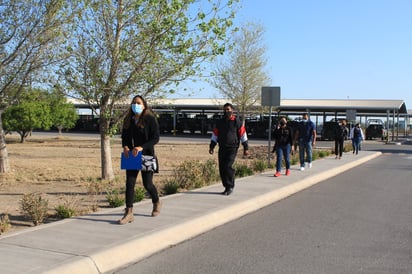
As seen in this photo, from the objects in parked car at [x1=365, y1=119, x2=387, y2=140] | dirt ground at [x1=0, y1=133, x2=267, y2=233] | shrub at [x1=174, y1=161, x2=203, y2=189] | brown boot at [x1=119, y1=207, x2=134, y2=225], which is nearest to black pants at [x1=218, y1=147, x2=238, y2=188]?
shrub at [x1=174, y1=161, x2=203, y2=189]

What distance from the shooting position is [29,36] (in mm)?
13164

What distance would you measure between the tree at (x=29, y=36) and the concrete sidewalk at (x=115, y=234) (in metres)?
5.81

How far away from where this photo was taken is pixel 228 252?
665 cm

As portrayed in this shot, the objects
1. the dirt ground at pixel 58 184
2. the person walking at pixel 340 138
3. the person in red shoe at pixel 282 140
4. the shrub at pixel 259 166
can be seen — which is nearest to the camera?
the dirt ground at pixel 58 184

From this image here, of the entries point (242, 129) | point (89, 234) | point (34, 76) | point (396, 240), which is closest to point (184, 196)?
point (242, 129)

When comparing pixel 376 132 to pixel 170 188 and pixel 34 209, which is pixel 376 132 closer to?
pixel 170 188

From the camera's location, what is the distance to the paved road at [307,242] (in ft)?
19.7

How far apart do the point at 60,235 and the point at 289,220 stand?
157 inches

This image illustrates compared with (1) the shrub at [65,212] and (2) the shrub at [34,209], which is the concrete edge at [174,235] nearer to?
(1) the shrub at [65,212]

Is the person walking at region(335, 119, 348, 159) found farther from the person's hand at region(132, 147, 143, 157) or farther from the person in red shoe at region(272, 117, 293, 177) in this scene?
the person's hand at region(132, 147, 143, 157)

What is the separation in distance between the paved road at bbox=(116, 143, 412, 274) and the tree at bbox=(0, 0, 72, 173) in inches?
289

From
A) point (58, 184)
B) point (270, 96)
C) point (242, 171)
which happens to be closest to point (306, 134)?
point (270, 96)

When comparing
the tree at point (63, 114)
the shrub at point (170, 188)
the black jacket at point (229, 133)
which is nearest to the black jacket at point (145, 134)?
the black jacket at point (229, 133)

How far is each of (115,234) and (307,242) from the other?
2691 millimetres
